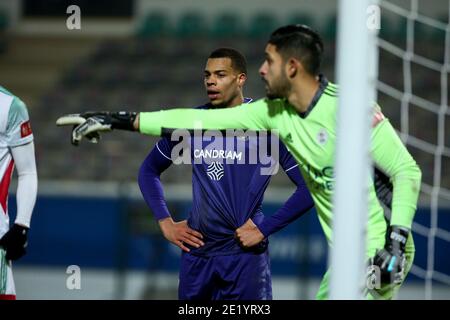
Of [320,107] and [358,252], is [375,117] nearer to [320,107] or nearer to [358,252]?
[320,107]

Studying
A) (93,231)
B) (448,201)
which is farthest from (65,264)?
(448,201)

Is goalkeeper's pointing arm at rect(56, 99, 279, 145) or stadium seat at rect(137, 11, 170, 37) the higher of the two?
stadium seat at rect(137, 11, 170, 37)

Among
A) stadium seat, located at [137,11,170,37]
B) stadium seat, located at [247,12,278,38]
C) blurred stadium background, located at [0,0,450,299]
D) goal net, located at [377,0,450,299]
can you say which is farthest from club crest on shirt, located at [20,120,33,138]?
stadium seat, located at [137,11,170,37]

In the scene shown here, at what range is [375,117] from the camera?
378cm

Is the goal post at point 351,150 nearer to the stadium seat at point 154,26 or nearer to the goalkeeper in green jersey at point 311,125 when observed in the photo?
the goalkeeper in green jersey at point 311,125

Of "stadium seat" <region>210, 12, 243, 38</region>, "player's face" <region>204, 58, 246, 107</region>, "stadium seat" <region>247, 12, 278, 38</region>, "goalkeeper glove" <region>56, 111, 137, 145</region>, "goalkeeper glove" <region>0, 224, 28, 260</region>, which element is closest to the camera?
"goalkeeper glove" <region>56, 111, 137, 145</region>

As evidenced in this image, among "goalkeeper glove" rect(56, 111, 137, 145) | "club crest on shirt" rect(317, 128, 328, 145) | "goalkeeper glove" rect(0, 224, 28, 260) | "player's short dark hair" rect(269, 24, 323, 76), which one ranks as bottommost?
"goalkeeper glove" rect(0, 224, 28, 260)

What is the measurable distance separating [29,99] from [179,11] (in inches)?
123

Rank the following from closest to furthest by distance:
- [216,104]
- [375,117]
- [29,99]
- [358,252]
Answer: [358,252]
[375,117]
[216,104]
[29,99]

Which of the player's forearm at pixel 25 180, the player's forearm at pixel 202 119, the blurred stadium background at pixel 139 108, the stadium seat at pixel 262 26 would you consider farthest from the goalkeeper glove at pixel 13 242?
the stadium seat at pixel 262 26

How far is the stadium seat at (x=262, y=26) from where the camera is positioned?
15008mm

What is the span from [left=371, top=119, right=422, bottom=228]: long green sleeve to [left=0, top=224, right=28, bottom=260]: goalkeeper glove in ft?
6.10

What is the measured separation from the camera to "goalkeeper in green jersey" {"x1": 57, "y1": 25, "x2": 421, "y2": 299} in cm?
372

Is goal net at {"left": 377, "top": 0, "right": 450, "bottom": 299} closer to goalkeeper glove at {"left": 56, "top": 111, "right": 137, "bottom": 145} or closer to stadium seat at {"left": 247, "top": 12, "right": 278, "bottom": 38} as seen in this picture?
stadium seat at {"left": 247, "top": 12, "right": 278, "bottom": 38}
